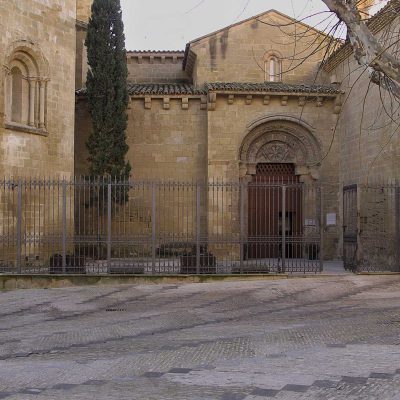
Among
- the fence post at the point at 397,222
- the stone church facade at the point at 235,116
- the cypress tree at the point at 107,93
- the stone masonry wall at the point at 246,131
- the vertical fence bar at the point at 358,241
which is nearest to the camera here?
the fence post at the point at 397,222

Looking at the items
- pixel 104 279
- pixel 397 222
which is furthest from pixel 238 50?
pixel 104 279

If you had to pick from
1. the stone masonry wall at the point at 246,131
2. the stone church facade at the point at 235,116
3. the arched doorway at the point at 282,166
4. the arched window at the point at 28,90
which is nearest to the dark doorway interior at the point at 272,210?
the arched doorway at the point at 282,166

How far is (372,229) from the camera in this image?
16.3 m

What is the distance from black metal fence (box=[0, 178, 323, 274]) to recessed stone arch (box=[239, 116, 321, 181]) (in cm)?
91

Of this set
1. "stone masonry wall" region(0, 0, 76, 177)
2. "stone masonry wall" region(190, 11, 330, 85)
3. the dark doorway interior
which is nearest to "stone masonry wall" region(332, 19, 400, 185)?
the dark doorway interior

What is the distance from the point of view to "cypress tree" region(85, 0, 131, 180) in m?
18.4

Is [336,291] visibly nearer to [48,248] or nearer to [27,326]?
[27,326]

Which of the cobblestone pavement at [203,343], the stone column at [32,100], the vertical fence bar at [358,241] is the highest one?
the stone column at [32,100]

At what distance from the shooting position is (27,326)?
8.98 meters

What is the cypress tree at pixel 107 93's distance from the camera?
60.4ft

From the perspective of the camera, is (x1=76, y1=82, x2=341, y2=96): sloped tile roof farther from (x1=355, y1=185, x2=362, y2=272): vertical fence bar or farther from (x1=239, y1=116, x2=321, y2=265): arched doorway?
(x1=355, y1=185, x2=362, y2=272): vertical fence bar

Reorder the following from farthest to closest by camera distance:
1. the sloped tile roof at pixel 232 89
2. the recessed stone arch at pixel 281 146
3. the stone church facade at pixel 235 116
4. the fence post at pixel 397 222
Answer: the recessed stone arch at pixel 281 146, the sloped tile roof at pixel 232 89, the stone church facade at pixel 235 116, the fence post at pixel 397 222

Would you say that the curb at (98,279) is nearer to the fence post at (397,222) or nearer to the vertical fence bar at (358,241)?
the vertical fence bar at (358,241)

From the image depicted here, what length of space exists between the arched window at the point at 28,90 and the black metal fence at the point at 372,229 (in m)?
8.56
